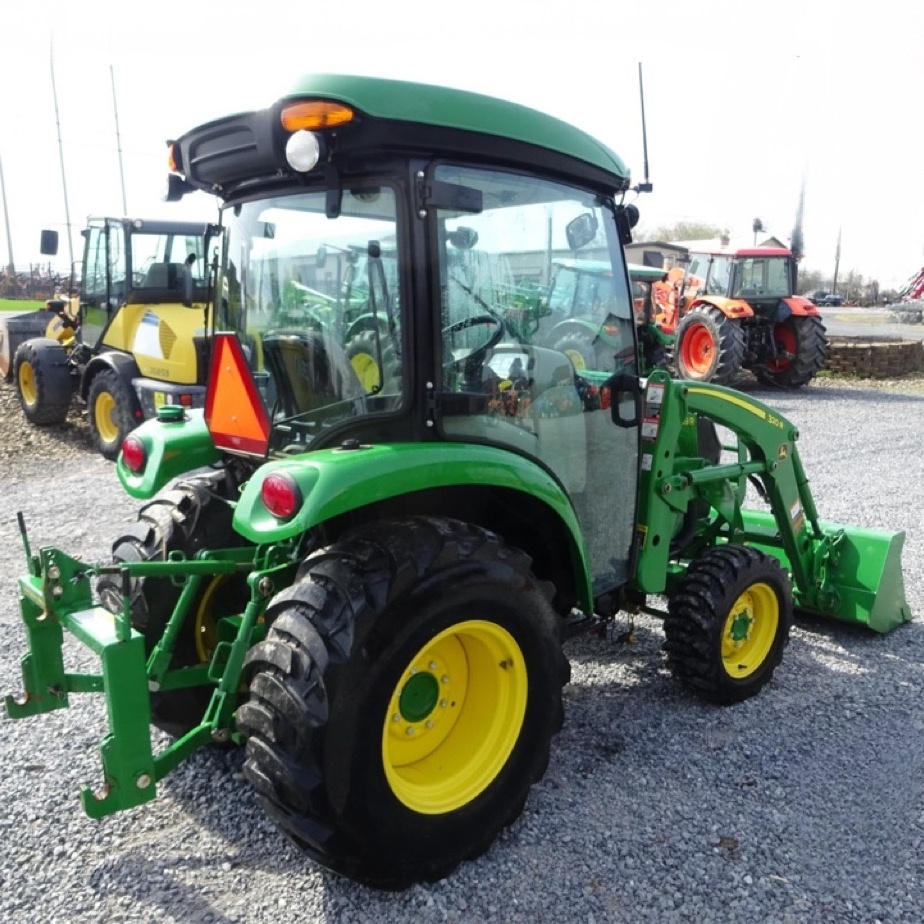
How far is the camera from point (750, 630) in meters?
3.84

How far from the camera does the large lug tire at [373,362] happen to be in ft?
8.86

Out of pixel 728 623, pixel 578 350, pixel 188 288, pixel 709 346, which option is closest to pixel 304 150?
pixel 578 350

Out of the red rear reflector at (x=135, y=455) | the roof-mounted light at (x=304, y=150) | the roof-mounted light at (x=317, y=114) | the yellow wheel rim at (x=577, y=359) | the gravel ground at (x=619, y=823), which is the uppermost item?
the roof-mounted light at (x=317, y=114)

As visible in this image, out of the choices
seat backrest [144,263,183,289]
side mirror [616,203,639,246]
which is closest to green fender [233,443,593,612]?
side mirror [616,203,639,246]

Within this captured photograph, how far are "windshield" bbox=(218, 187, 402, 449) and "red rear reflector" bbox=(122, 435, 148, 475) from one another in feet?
2.25

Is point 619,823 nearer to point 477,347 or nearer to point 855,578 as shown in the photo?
point 477,347

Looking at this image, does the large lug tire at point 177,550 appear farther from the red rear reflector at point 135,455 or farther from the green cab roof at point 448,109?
the green cab roof at point 448,109

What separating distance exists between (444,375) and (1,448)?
8352 millimetres

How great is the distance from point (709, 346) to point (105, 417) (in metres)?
8.63

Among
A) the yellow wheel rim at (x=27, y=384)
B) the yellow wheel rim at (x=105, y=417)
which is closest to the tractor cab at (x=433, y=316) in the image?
the yellow wheel rim at (x=105, y=417)

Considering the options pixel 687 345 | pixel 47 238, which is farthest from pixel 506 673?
pixel 687 345

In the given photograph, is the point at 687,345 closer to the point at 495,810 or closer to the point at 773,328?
the point at 773,328

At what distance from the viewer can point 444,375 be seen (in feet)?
8.96

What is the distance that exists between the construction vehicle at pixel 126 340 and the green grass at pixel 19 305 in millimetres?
20199
